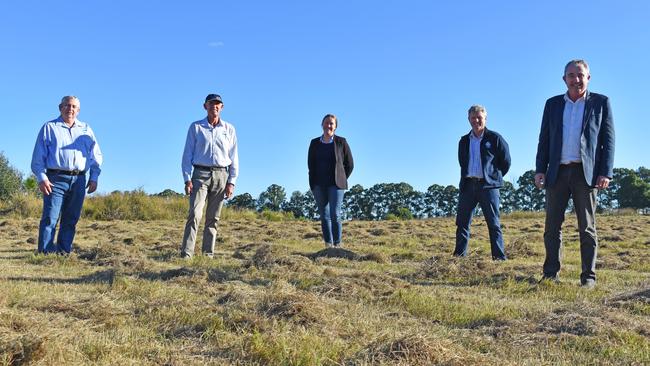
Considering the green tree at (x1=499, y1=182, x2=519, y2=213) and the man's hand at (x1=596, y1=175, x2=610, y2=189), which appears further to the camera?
the green tree at (x1=499, y1=182, x2=519, y2=213)

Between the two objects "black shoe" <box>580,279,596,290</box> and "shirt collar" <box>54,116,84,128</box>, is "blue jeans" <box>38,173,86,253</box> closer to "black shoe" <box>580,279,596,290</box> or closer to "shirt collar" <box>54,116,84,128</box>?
"shirt collar" <box>54,116,84,128</box>

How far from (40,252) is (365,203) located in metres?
49.3

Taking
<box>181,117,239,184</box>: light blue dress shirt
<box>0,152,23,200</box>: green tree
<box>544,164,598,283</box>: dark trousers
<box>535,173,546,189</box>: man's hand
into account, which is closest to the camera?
<box>544,164,598,283</box>: dark trousers

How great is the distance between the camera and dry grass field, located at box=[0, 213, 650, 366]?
2.62m

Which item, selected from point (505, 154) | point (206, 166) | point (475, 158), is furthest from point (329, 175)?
point (505, 154)

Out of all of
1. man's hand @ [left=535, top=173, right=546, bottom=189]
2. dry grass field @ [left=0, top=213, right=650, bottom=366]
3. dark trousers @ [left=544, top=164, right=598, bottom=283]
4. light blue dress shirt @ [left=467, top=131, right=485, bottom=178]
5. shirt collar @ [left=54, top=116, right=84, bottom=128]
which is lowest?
dry grass field @ [left=0, top=213, right=650, bottom=366]

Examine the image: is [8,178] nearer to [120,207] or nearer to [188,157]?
[120,207]

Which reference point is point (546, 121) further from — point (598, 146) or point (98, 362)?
point (98, 362)

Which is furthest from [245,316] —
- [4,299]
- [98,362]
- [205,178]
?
[205,178]

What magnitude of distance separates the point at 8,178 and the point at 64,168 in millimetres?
30724

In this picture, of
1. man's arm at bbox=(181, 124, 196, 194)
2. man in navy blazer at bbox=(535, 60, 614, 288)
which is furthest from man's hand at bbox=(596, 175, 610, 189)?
man's arm at bbox=(181, 124, 196, 194)

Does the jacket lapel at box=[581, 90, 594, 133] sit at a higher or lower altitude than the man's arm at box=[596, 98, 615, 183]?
higher

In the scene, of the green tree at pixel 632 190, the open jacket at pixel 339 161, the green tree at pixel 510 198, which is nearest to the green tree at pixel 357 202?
the green tree at pixel 510 198

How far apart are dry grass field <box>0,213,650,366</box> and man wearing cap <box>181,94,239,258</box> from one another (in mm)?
667
